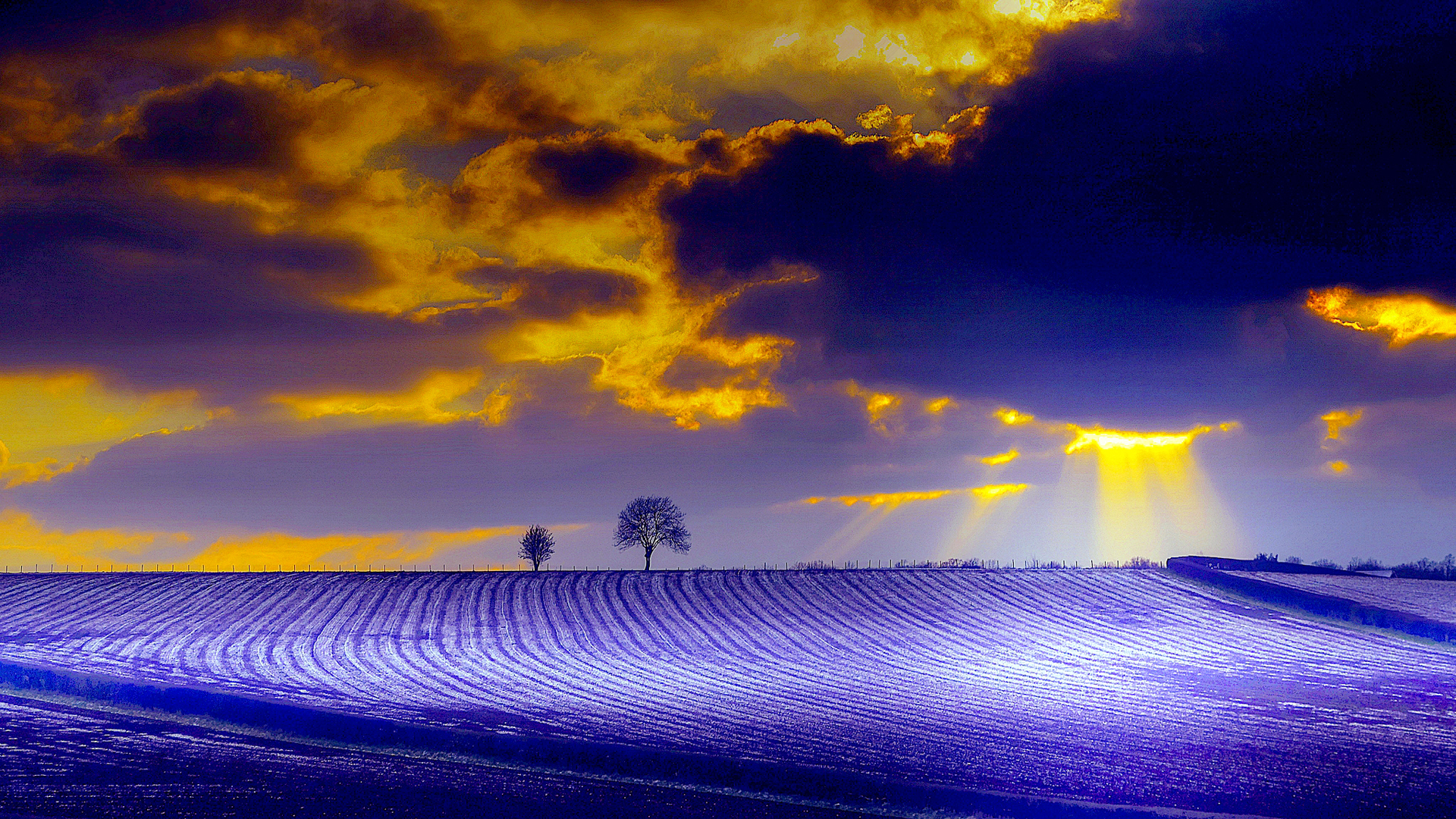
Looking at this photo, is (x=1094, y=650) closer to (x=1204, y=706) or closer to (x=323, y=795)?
(x=1204, y=706)

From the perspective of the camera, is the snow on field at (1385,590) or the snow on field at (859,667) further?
the snow on field at (1385,590)

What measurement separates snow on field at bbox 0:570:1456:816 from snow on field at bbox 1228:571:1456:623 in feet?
16.1

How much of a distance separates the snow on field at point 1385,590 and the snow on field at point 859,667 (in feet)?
16.1

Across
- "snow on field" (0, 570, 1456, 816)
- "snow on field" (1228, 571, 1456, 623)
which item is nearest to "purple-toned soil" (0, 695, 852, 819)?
"snow on field" (0, 570, 1456, 816)

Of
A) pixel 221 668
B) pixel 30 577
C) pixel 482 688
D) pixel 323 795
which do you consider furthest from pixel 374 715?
pixel 30 577

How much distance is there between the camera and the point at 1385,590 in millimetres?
67812

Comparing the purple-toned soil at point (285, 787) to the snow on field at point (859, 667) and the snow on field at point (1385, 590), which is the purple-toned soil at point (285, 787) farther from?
the snow on field at point (1385, 590)

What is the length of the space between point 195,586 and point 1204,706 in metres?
60.4

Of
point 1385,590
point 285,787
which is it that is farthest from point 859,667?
point 1385,590

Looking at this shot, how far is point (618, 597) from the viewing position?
2694 inches

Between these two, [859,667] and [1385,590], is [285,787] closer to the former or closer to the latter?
[859,667]

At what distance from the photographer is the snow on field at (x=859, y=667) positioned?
993 inches

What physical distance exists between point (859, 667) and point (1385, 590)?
41635 millimetres

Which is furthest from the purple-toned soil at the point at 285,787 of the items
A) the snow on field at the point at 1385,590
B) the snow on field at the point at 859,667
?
the snow on field at the point at 1385,590
